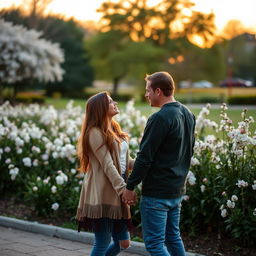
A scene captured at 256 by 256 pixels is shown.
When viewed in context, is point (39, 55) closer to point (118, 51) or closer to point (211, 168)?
point (211, 168)

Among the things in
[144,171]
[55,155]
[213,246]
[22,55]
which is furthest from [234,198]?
[22,55]

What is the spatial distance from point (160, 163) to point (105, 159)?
1.68ft

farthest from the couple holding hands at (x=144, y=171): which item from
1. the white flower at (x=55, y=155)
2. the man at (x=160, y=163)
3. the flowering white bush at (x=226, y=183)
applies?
the white flower at (x=55, y=155)

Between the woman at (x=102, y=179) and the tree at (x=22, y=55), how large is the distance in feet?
57.8

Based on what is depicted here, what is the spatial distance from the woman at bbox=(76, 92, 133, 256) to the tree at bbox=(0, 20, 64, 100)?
17.6 meters

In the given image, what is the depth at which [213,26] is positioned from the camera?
5050cm

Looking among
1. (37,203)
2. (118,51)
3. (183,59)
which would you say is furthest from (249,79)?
(37,203)

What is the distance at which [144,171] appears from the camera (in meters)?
3.58

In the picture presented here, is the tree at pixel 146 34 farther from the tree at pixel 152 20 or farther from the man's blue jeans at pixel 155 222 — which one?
the man's blue jeans at pixel 155 222

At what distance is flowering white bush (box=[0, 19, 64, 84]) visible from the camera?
22.3 meters

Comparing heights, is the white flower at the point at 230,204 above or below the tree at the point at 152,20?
below

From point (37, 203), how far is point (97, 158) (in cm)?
338

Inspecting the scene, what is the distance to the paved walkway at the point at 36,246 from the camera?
552 centimetres

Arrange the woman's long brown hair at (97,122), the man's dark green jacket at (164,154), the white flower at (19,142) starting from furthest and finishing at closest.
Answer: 1. the white flower at (19,142)
2. the woman's long brown hair at (97,122)
3. the man's dark green jacket at (164,154)
